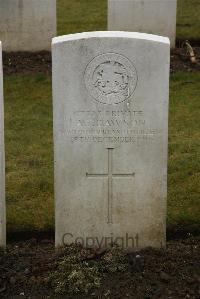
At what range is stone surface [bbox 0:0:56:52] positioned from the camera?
1109 cm

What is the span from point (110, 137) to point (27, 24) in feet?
20.2

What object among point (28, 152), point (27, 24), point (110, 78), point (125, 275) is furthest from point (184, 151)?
point (27, 24)

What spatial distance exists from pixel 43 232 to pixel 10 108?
11.6ft

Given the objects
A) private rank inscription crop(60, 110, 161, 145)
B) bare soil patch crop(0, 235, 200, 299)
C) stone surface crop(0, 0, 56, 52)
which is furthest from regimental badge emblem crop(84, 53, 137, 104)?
stone surface crop(0, 0, 56, 52)

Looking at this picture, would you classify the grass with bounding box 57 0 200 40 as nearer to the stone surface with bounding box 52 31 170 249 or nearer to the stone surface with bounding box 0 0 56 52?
the stone surface with bounding box 0 0 56 52

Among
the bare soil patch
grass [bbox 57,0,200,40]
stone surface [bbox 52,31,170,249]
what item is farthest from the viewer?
grass [bbox 57,0,200,40]

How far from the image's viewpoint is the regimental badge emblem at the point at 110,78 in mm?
5301

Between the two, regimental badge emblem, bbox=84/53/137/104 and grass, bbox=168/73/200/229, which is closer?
regimental badge emblem, bbox=84/53/137/104

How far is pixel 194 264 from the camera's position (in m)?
5.41

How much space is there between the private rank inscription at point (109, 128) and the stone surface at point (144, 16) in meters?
6.06

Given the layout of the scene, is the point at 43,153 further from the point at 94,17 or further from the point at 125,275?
the point at 94,17

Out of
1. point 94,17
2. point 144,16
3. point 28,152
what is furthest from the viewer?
point 94,17

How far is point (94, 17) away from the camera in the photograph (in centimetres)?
1338

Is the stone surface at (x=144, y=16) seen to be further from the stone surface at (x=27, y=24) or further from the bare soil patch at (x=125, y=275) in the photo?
the bare soil patch at (x=125, y=275)
